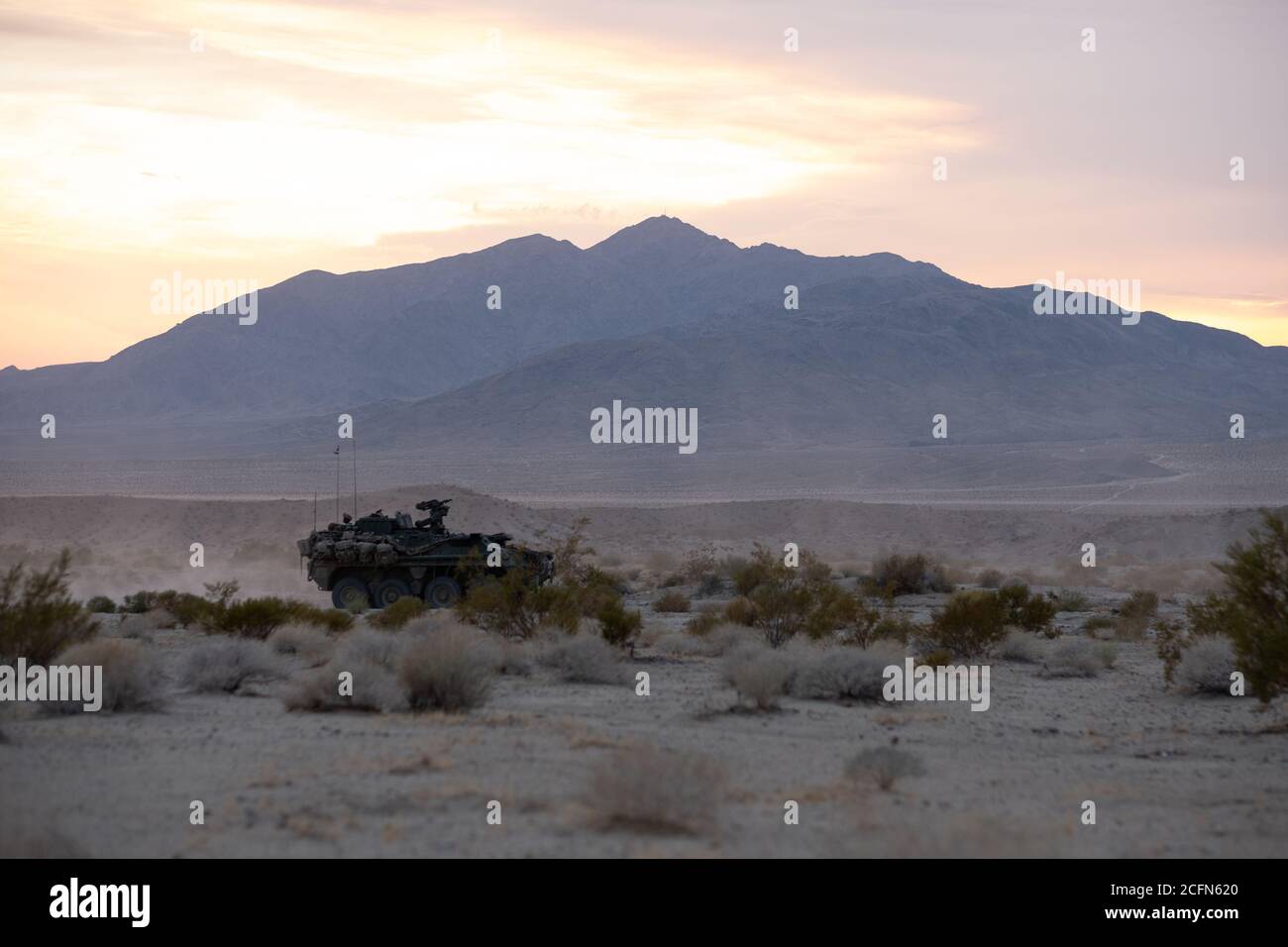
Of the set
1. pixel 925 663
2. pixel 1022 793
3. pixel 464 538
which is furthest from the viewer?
pixel 464 538

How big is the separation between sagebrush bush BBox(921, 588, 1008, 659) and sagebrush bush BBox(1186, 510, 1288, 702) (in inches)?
208

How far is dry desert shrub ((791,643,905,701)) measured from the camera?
16.3 m

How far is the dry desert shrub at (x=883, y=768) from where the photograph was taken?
10500 mm

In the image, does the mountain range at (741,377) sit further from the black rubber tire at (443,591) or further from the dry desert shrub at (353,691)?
the dry desert shrub at (353,691)

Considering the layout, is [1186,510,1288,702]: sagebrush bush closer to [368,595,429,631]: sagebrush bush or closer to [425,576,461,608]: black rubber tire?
[368,595,429,631]: sagebrush bush

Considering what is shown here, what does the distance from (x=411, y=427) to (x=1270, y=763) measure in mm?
121835

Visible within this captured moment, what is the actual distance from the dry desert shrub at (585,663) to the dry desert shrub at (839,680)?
2708 mm

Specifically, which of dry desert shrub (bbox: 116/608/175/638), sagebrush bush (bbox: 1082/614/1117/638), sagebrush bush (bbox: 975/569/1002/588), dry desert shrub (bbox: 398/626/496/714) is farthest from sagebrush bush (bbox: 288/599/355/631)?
sagebrush bush (bbox: 975/569/1002/588)

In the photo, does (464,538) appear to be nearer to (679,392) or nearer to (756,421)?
(756,421)

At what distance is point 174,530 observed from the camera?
57656 mm

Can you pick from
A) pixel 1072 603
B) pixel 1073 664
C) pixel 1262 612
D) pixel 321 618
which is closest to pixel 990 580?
pixel 1072 603

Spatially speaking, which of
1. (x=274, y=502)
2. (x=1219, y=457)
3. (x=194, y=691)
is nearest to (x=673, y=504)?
(x=274, y=502)

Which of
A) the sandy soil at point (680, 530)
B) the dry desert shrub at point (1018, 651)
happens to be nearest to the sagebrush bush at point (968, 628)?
the dry desert shrub at point (1018, 651)

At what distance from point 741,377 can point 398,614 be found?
116m
